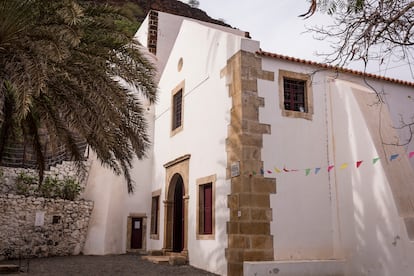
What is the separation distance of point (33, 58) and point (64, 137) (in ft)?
9.27

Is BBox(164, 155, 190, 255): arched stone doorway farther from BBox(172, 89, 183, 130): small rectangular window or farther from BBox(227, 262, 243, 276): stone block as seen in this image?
BBox(227, 262, 243, 276): stone block

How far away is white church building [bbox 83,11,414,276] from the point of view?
8773 millimetres

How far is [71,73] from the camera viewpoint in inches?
289

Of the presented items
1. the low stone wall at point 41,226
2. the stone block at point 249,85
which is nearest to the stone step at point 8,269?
the low stone wall at point 41,226

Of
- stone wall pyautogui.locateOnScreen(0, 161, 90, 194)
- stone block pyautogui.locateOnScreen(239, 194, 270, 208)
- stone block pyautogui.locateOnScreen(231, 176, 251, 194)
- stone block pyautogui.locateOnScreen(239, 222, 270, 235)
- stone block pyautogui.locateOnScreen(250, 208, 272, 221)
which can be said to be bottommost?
stone block pyautogui.locateOnScreen(239, 222, 270, 235)

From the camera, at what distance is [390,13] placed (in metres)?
5.52

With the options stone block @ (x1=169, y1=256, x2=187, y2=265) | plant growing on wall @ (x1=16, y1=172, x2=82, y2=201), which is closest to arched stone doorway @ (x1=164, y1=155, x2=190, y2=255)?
stone block @ (x1=169, y1=256, x2=187, y2=265)

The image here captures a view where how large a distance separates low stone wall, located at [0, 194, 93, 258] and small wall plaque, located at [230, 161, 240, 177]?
24.6 ft

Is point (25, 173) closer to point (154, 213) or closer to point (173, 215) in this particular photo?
point (154, 213)

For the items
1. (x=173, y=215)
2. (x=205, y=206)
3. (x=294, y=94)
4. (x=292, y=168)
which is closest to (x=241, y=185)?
(x=292, y=168)

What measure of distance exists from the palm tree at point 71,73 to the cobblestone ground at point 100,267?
282 centimetres

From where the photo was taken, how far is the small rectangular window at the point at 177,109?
44.3ft

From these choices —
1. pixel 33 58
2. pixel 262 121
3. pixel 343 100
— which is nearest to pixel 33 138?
pixel 33 58

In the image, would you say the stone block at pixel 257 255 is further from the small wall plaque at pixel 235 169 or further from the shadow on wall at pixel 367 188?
the shadow on wall at pixel 367 188
